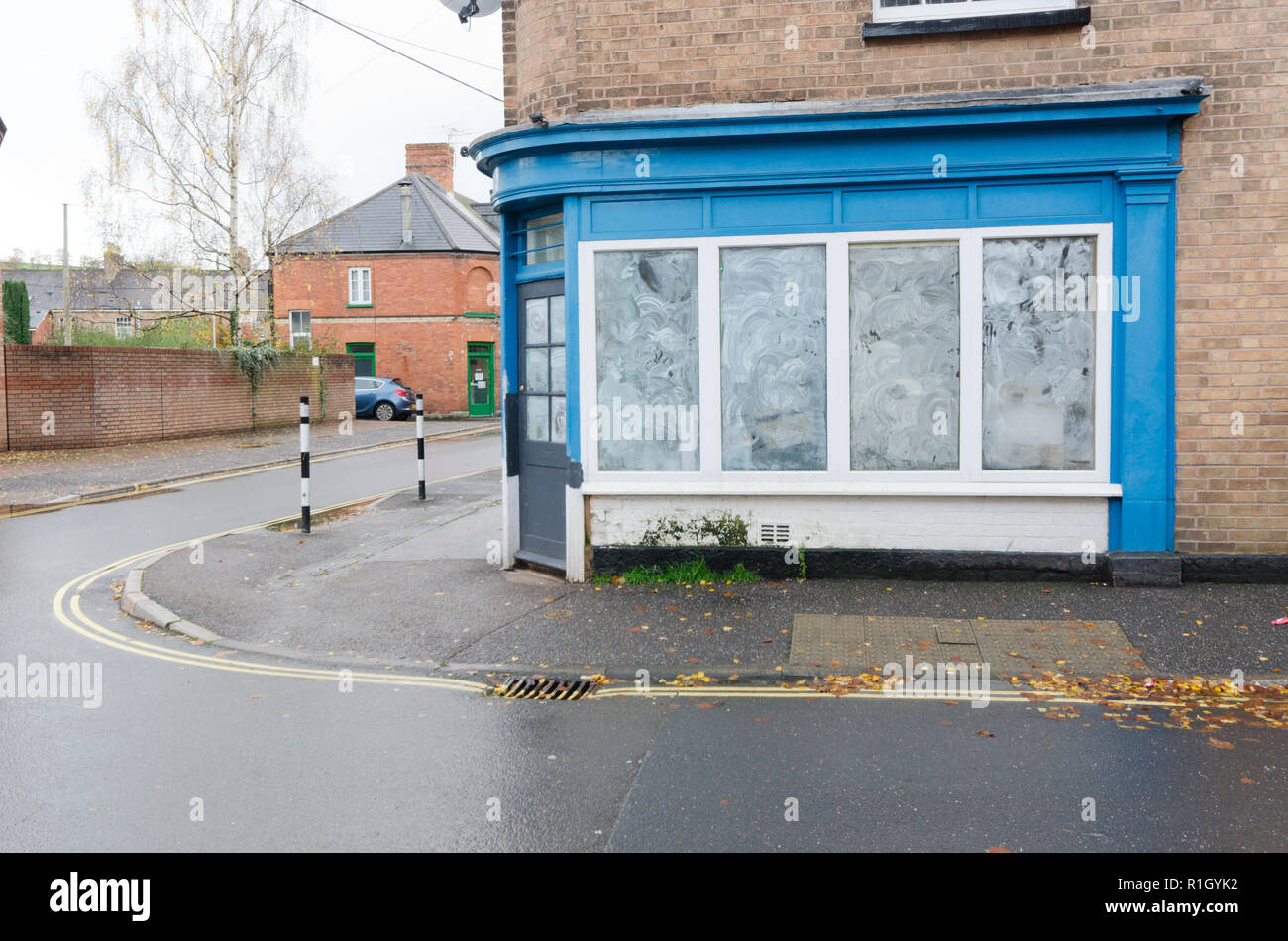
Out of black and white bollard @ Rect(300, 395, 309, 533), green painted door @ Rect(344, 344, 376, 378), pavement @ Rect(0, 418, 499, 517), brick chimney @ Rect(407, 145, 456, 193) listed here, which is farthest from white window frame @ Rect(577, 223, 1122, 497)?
brick chimney @ Rect(407, 145, 456, 193)

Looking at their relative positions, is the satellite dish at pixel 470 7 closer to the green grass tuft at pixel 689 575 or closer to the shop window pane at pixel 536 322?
the shop window pane at pixel 536 322

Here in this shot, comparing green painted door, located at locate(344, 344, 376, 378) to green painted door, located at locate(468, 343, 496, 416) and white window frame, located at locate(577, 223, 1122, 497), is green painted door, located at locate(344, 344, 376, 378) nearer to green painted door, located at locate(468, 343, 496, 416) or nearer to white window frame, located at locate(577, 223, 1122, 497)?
green painted door, located at locate(468, 343, 496, 416)

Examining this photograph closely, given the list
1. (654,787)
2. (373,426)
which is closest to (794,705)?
(654,787)

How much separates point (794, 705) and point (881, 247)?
449cm

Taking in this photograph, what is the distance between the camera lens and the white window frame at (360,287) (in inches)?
1674

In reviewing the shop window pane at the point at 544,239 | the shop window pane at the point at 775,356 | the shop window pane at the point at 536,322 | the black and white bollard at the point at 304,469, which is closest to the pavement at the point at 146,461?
the black and white bollard at the point at 304,469

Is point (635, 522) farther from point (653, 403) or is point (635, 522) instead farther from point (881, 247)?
point (881, 247)

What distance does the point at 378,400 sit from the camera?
3750 cm

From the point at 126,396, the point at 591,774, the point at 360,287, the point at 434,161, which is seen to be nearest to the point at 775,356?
A: the point at 591,774

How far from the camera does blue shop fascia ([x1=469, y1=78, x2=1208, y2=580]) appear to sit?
8844mm

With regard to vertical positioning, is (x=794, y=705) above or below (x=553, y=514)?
below

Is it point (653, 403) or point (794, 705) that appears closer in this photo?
point (794, 705)

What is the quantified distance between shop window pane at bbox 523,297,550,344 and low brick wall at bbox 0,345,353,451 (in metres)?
14.7

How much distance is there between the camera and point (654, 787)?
5.01 m
